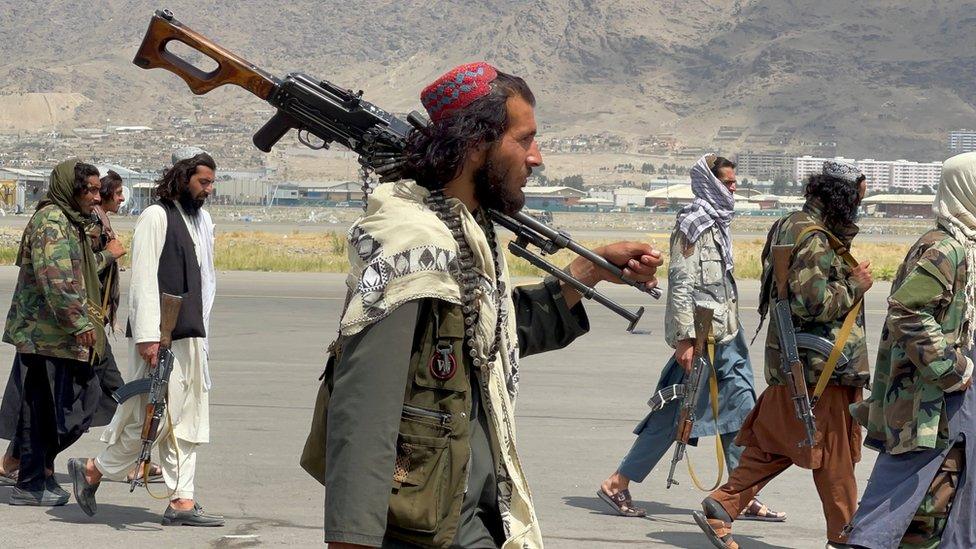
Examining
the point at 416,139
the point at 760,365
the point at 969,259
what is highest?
the point at 416,139

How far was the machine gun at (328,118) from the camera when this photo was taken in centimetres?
370

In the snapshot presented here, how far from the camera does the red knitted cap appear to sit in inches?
132

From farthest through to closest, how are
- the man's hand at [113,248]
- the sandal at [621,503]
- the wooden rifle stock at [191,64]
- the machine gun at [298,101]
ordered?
the man's hand at [113,248]
the sandal at [621,503]
the wooden rifle stock at [191,64]
the machine gun at [298,101]

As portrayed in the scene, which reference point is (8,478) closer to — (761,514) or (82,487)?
(82,487)

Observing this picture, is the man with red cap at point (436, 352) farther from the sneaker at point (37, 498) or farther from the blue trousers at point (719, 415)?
the sneaker at point (37, 498)

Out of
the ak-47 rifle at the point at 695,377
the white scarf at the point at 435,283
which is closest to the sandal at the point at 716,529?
the ak-47 rifle at the point at 695,377

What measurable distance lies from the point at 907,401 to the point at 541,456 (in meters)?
4.06

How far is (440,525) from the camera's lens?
3234mm

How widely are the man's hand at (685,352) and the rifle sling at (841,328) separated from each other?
0.94m

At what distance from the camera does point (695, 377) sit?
7402mm

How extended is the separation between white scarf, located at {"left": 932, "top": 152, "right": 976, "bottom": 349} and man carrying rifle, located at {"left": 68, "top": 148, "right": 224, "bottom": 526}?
352 cm

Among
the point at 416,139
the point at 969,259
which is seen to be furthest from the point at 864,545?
the point at 416,139

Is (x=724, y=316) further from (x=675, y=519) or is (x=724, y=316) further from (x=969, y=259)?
(x=969, y=259)

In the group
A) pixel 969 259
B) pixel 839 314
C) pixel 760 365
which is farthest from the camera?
pixel 760 365
